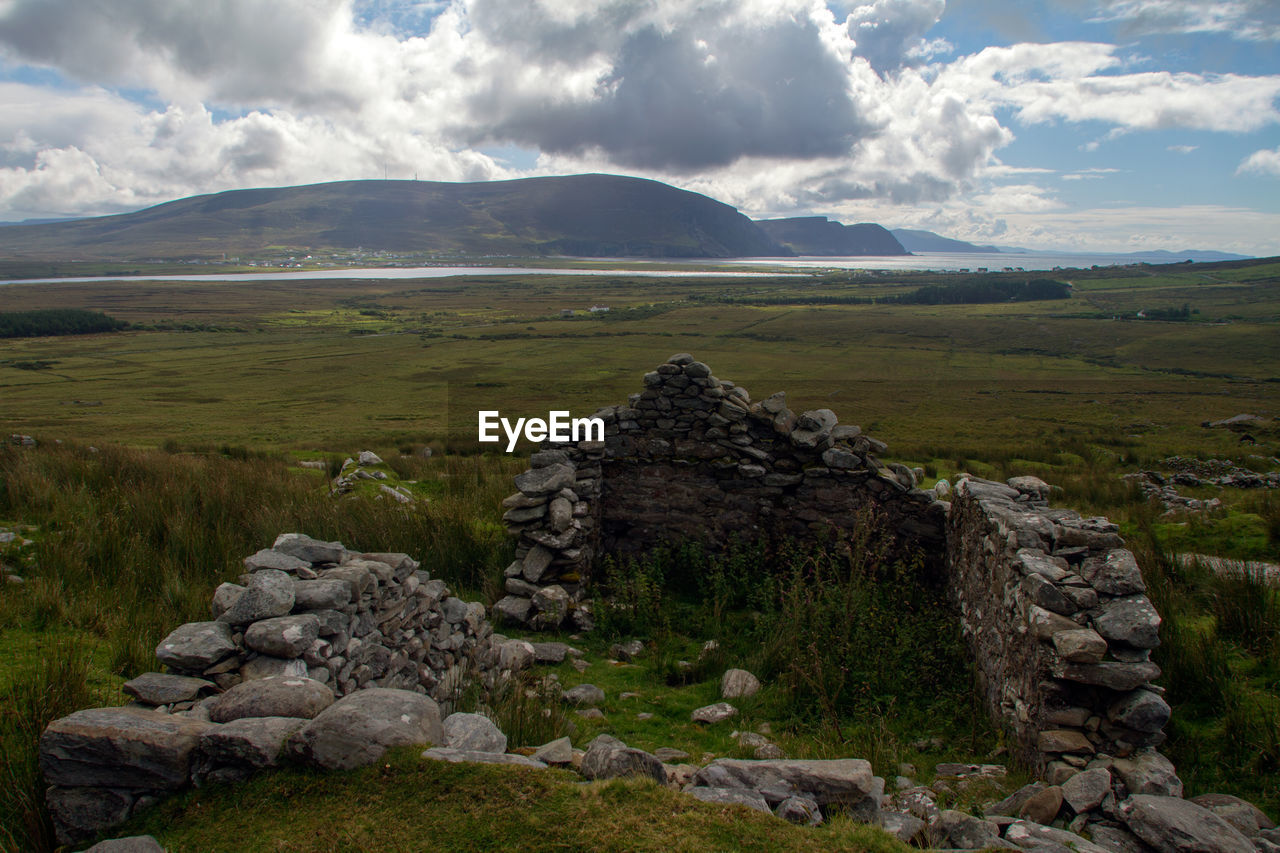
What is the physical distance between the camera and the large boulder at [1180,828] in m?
3.40

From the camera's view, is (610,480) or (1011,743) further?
(610,480)

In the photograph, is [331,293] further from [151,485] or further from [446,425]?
[151,485]

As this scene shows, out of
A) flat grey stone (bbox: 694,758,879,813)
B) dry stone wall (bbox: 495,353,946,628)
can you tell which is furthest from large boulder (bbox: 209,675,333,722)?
dry stone wall (bbox: 495,353,946,628)

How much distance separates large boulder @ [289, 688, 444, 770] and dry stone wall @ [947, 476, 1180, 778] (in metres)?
4.20

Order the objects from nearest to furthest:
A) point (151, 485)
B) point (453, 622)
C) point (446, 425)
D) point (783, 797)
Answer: point (783, 797) → point (453, 622) → point (151, 485) → point (446, 425)

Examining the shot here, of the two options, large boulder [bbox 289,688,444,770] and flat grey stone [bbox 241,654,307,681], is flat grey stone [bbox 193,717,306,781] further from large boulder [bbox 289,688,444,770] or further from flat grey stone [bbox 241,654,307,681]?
flat grey stone [bbox 241,654,307,681]

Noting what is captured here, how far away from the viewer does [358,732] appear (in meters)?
3.27

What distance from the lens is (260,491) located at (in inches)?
385

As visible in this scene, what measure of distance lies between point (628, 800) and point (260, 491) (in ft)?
28.4

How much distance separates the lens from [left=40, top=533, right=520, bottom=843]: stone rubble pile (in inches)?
124

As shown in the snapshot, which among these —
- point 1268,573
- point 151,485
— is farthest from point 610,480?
point 1268,573

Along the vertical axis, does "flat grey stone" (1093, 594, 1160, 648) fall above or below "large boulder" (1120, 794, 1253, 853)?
above

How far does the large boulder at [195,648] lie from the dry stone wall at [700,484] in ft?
15.3

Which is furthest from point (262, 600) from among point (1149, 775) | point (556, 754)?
point (1149, 775)
